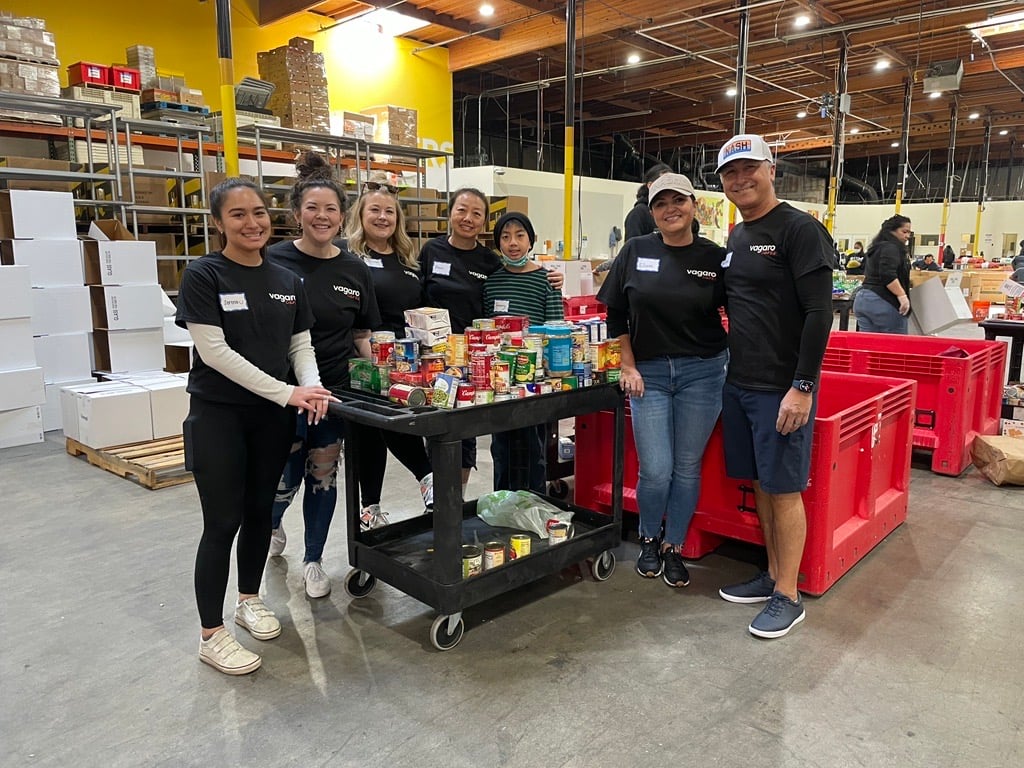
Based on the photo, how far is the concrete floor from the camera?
77.7 inches

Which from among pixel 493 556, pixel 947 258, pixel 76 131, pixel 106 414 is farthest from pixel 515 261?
pixel 947 258

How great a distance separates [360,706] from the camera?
2158 millimetres

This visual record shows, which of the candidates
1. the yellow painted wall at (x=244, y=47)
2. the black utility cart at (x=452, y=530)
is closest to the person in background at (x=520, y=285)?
the black utility cart at (x=452, y=530)

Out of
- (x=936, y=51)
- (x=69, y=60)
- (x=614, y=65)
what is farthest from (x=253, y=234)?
(x=936, y=51)

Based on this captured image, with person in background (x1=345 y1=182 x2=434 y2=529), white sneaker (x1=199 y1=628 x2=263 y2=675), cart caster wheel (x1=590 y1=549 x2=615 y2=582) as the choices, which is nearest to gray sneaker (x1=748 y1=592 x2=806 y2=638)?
cart caster wheel (x1=590 y1=549 x2=615 y2=582)

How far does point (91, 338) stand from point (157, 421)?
4.59ft

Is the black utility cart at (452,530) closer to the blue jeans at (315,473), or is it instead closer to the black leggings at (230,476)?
the blue jeans at (315,473)

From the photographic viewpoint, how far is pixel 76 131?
6859 mm

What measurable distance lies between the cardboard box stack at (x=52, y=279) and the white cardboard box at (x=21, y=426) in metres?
0.15

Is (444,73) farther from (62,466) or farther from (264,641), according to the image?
(264,641)

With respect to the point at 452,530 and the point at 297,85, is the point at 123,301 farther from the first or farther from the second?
the point at 452,530

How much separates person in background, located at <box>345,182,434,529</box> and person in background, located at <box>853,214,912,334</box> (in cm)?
432

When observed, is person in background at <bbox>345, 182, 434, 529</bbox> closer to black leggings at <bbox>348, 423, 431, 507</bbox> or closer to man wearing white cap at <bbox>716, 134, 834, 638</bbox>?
black leggings at <bbox>348, 423, 431, 507</bbox>

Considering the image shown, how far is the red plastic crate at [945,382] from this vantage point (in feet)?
14.4
